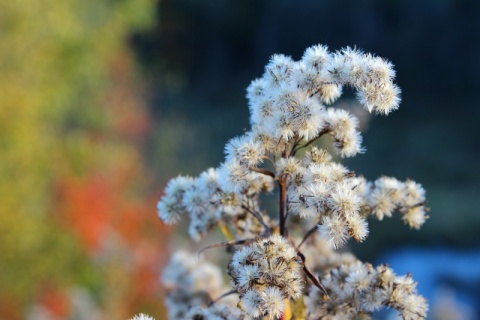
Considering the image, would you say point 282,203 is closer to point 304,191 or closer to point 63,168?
point 304,191

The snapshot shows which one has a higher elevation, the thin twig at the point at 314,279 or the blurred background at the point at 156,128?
the blurred background at the point at 156,128

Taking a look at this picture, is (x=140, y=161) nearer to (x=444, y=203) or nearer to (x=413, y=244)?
(x=413, y=244)

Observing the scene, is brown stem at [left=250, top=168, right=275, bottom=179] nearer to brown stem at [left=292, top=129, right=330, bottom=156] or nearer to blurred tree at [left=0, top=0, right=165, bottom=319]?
brown stem at [left=292, top=129, right=330, bottom=156]

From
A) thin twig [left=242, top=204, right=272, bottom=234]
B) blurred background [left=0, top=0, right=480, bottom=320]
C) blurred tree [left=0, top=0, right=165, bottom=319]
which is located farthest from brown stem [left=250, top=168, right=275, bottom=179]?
blurred tree [left=0, top=0, right=165, bottom=319]

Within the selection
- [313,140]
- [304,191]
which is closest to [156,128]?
[313,140]

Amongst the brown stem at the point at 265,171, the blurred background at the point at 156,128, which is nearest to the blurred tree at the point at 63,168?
the blurred background at the point at 156,128

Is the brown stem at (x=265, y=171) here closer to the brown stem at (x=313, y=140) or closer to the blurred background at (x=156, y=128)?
the brown stem at (x=313, y=140)
